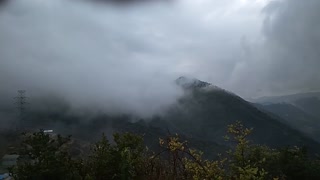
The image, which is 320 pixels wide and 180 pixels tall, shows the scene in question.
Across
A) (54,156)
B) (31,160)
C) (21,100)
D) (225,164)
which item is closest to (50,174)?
(54,156)

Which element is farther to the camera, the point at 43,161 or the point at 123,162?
the point at 123,162

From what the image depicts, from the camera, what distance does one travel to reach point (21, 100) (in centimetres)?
7844

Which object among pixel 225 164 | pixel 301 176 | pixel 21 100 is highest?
pixel 21 100

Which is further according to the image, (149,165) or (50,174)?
(149,165)

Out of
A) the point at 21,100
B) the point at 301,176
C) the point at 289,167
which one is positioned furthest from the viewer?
the point at 21,100

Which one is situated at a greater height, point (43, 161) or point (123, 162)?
point (43, 161)

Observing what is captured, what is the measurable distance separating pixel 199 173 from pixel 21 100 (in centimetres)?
7850

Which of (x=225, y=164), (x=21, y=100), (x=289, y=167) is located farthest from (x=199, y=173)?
(x=21, y=100)

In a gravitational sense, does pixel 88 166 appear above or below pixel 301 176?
above

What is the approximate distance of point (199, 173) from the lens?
6.11 meters

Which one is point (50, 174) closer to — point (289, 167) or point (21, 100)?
point (289, 167)

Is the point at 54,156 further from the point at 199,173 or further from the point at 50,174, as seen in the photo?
the point at 199,173

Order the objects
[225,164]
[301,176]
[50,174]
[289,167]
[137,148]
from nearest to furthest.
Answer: [50,174], [137,148], [225,164], [301,176], [289,167]

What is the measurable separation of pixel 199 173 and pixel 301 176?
25.7 ft
